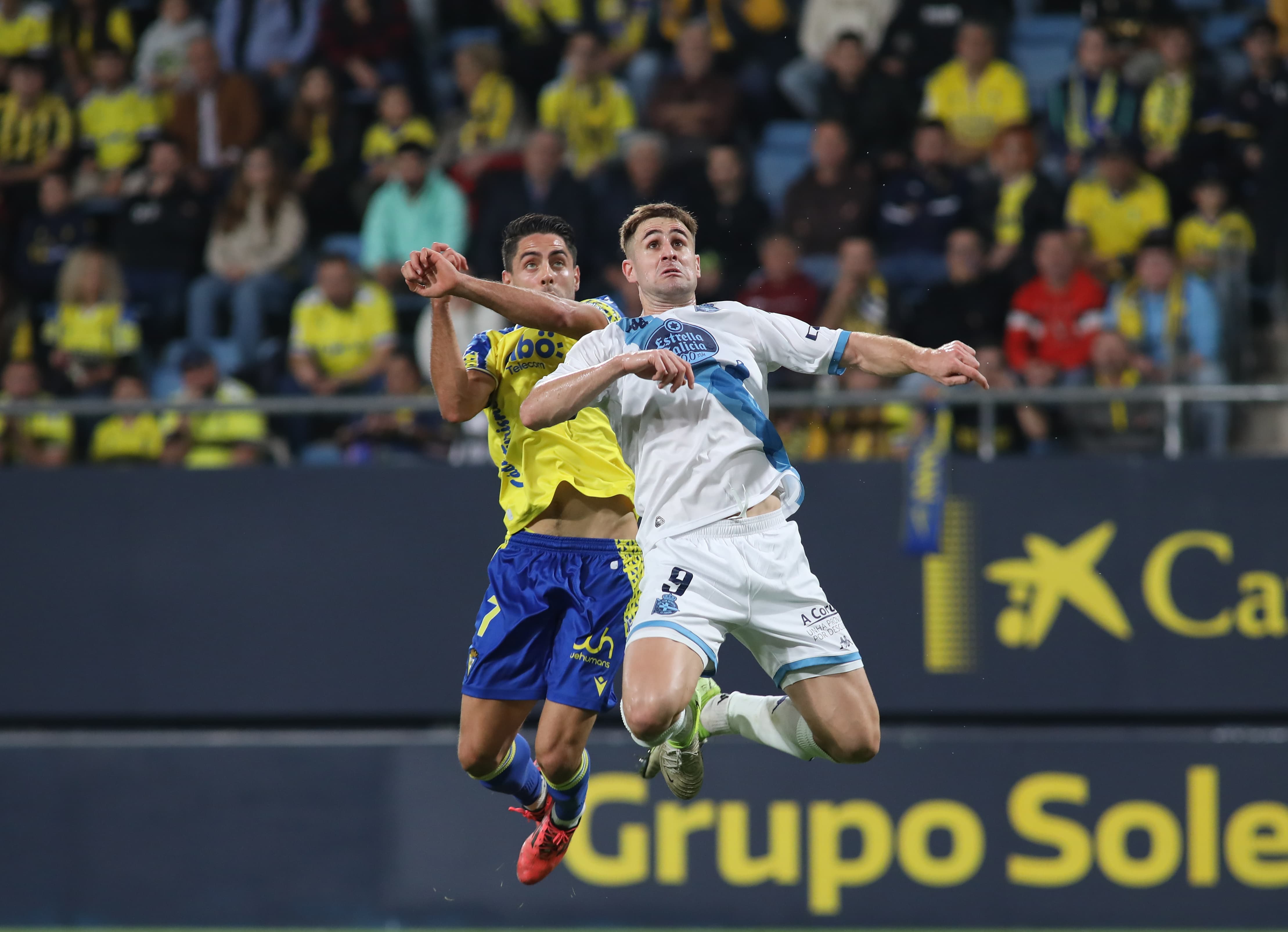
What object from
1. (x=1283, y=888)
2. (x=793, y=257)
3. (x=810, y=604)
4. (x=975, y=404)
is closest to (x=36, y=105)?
(x=793, y=257)

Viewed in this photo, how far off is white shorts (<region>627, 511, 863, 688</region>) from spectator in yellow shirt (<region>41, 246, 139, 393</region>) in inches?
211

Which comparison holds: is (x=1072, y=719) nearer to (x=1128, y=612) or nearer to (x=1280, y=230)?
(x=1128, y=612)

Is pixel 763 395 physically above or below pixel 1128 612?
above

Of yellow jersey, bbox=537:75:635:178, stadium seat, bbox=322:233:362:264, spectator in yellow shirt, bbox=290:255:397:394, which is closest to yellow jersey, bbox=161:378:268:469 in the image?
spectator in yellow shirt, bbox=290:255:397:394

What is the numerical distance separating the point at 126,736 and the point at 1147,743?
246 inches

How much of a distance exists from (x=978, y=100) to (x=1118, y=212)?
60.4 inches

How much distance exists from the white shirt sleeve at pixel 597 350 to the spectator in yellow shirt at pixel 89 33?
841 cm

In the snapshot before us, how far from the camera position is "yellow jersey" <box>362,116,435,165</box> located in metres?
11.7

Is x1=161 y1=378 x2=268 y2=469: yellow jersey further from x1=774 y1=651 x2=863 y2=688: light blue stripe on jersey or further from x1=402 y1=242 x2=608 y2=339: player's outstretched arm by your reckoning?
x1=774 y1=651 x2=863 y2=688: light blue stripe on jersey

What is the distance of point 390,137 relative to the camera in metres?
11.9

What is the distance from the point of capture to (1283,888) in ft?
31.9

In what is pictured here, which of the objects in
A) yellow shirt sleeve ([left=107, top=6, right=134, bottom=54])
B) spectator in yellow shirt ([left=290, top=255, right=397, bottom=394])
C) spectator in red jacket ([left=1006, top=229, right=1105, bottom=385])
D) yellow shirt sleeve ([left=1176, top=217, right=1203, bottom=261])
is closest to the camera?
spectator in red jacket ([left=1006, top=229, right=1105, bottom=385])

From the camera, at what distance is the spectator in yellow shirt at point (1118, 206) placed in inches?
410

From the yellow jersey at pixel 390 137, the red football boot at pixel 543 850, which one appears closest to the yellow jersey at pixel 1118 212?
the yellow jersey at pixel 390 137
